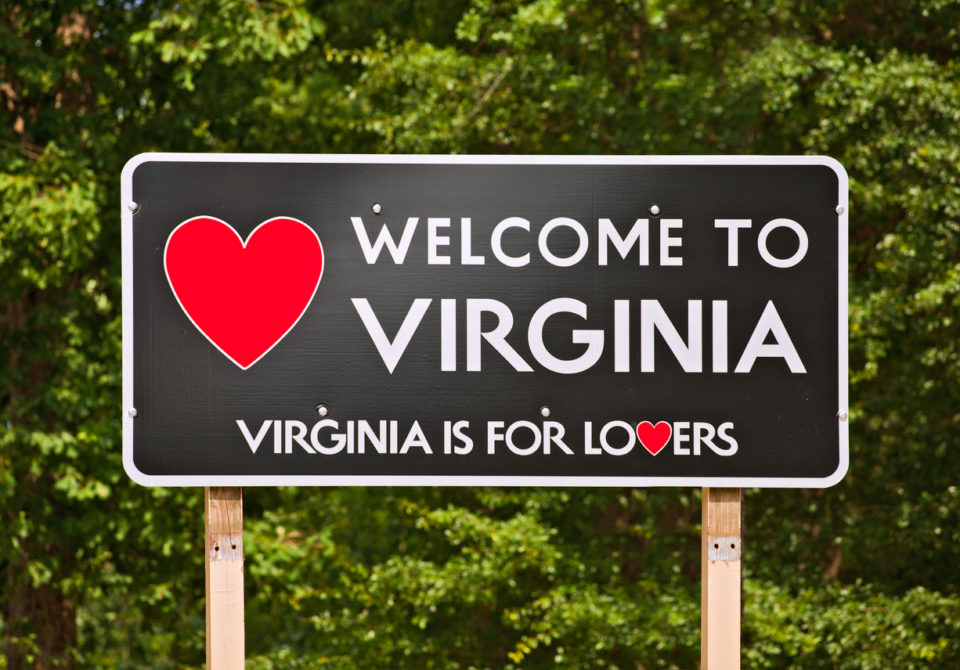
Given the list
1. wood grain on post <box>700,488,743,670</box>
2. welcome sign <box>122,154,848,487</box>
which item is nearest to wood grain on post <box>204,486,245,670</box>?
welcome sign <box>122,154,848,487</box>

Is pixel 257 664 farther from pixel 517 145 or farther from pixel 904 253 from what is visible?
pixel 904 253

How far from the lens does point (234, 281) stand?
276 centimetres

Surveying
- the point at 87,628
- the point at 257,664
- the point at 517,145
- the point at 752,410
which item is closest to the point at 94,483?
the point at 257,664

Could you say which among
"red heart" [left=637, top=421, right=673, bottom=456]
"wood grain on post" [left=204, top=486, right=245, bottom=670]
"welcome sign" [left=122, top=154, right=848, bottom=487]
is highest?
"welcome sign" [left=122, top=154, right=848, bottom=487]

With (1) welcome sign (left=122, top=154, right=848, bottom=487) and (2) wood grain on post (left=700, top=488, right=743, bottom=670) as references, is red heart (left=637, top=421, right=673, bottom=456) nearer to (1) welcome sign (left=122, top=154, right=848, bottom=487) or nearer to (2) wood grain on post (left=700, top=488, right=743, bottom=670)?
(1) welcome sign (left=122, top=154, right=848, bottom=487)

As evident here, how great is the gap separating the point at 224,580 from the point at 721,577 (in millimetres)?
1269

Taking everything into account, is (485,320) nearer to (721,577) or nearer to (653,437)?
(653,437)

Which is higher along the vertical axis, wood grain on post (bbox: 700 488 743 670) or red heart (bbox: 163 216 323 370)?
red heart (bbox: 163 216 323 370)

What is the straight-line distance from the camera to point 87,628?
13617 millimetres

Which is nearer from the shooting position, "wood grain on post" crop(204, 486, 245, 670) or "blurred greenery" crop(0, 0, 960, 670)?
"wood grain on post" crop(204, 486, 245, 670)

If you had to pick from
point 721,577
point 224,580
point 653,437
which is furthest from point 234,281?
point 721,577

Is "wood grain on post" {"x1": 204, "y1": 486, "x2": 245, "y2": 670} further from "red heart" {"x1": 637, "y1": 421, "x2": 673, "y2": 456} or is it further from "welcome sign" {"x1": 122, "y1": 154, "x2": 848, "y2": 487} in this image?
"red heart" {"x1": 637, "y1": 421, "x2": 673, "y2": 456}

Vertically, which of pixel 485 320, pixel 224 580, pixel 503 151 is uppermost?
pixel 503 151

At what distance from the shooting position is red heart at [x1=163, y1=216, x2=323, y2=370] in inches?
108
